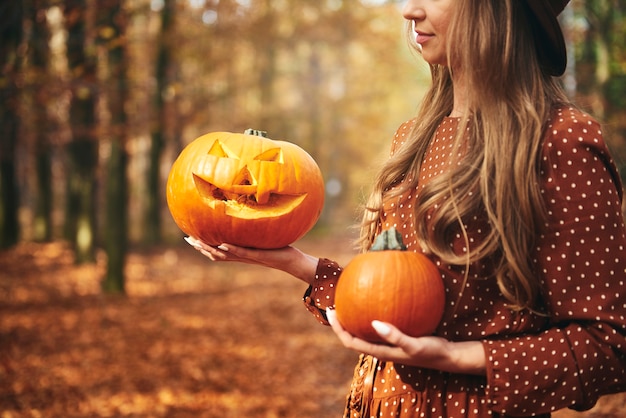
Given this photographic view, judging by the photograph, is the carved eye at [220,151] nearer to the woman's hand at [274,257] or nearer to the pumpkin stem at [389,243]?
the woman's hand at [274,257]

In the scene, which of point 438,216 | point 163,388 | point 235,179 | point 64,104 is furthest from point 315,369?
point 438,216

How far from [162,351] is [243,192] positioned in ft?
21.4

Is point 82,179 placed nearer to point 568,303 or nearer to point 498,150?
point 498,150

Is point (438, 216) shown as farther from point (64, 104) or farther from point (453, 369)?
point (64, 104)

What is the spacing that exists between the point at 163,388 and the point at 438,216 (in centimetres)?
590

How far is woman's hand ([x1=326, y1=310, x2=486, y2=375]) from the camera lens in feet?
5.47

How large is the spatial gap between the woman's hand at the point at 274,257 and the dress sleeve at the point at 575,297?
2.54 feet

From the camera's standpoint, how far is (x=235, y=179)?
244 centimetres

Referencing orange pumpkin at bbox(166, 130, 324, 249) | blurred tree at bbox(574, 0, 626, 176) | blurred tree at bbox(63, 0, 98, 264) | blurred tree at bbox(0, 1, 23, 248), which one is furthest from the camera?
blurred tree at bbox(63, 0, 98, 264)

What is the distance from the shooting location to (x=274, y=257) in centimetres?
235

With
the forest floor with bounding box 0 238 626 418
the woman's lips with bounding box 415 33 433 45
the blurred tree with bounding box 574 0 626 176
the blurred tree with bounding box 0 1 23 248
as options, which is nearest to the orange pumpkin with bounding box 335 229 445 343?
the woman's lips with bounding box 415 33 433 45

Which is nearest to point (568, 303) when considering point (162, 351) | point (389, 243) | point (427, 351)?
point (427, 351)

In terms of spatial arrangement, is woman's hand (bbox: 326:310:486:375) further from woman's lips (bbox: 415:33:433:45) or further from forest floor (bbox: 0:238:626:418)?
forest floor (bbox: 0:238:626:418)

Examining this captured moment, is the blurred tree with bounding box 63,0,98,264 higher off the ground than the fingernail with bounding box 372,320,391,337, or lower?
lower
